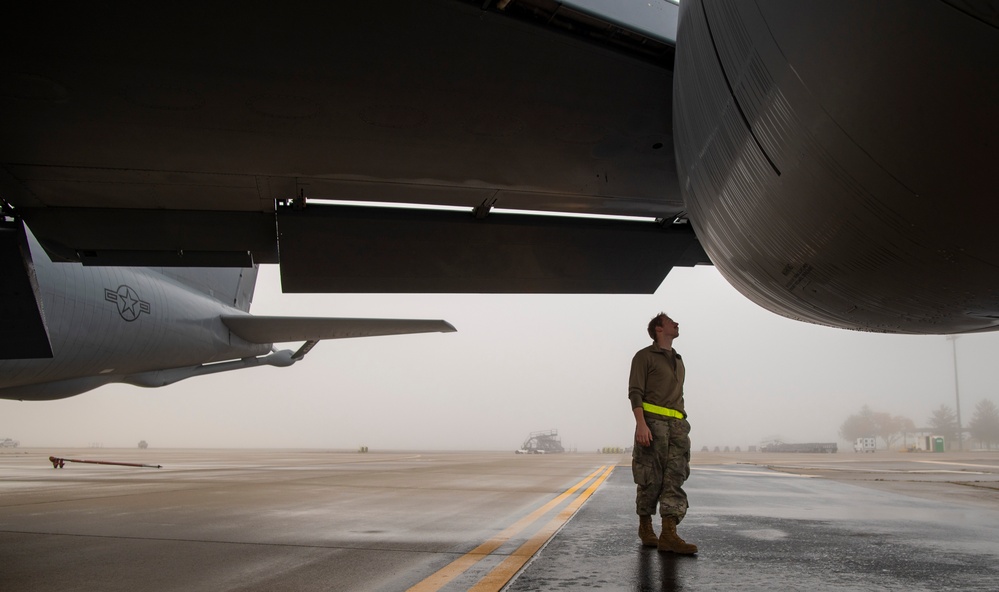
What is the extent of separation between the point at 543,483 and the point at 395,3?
8.79 metres

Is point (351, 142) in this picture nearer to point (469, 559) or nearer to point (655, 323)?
point (655, 323)

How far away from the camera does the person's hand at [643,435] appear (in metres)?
4.01

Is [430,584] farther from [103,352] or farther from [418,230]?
[103,352]

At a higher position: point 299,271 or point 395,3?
point 395,3

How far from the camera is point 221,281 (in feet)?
49.1

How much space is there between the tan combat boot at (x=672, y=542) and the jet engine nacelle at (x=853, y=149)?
2075mm

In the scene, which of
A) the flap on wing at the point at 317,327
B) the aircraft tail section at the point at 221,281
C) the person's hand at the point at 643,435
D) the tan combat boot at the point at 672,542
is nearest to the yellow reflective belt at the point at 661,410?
the person's hand at the point at 643,435

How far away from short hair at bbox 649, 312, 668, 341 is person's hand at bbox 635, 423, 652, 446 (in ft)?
2.10

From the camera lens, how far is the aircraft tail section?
13.6m

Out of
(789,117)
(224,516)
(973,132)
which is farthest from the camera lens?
(224,516)

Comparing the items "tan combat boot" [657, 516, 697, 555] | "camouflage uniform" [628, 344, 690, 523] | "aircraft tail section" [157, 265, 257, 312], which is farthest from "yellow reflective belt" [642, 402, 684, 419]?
"aircraft tail section" [157, 265, 257, 312]

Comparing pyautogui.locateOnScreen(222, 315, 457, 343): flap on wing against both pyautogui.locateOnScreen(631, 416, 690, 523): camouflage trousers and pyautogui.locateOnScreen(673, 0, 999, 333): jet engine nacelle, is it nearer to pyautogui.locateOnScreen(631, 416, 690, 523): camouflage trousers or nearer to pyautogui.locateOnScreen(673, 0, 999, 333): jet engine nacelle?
pyautogui.locateOnScreen(631, 416, 690, 523): camouflage trousers

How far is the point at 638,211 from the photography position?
4.50 meters

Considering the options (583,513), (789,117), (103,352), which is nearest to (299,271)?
(583,513)
